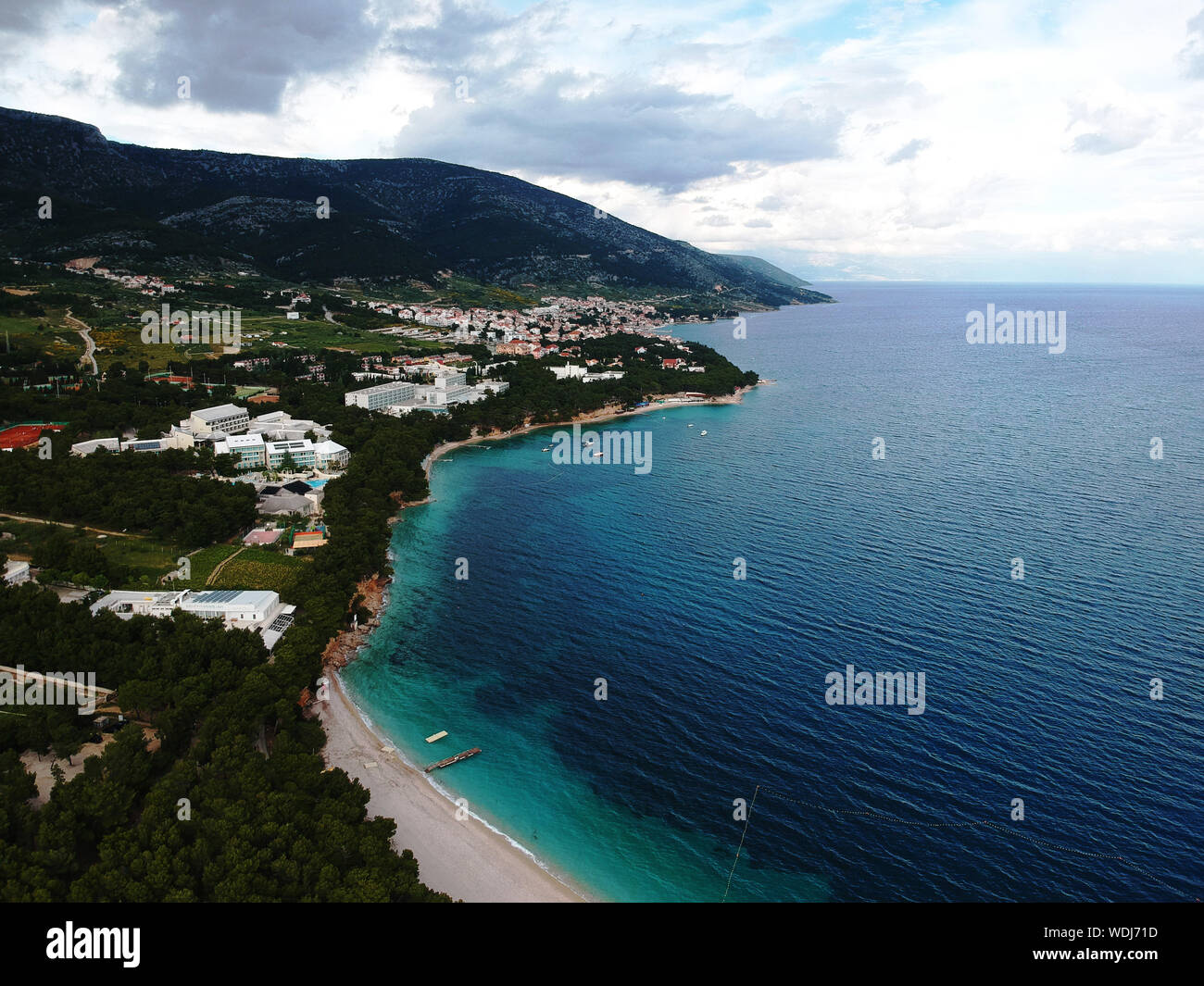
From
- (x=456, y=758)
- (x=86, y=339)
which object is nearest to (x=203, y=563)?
(x=456, y=758)

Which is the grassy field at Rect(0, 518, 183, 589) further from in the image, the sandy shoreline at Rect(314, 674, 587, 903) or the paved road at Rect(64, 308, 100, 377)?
the paved road at Rect(64, 308, 100, 377)

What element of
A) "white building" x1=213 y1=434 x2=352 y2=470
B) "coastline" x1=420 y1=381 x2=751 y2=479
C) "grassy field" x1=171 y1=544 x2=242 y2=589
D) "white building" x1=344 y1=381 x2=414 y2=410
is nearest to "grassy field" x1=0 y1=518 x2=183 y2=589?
"grassy field" x1=171 y1=544 x2=242 y2=589

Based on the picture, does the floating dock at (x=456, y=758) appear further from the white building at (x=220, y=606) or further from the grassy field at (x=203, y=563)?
the grassy field at (x=203, y=563)

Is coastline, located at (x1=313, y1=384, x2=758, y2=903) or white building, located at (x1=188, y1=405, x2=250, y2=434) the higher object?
white building, located at (x1=188, y1=405, x2=250, y2=434)

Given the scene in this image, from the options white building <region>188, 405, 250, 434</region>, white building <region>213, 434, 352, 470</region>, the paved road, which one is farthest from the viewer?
the paved road

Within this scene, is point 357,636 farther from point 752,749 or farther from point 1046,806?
point 1046,806

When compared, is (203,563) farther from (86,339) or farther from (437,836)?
(86,339)

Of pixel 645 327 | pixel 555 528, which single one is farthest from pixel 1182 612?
pixel 645 327
